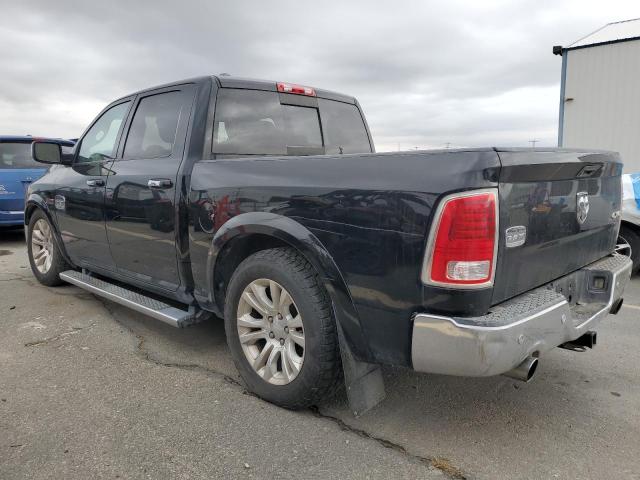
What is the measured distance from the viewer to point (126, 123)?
12.8 feet

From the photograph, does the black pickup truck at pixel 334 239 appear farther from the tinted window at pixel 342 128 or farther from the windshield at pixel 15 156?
the windshield at pixel 15 156

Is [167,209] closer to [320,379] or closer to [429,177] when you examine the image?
[320,379]

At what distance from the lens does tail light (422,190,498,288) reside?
1958 mm

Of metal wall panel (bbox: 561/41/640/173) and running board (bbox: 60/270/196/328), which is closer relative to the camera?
running board (bbox: 60/270/196/328)

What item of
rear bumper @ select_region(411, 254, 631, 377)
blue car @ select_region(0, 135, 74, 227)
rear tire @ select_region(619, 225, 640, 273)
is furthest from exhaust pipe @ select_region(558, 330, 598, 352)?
blue car @ select_region(0, 135, 74, 227)

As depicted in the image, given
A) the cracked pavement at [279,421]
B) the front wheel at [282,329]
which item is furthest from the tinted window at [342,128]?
the cracked pavement at [279,421]

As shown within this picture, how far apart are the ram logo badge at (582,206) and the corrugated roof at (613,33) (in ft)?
26.8

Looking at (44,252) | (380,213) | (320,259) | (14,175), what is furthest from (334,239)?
(14,175)

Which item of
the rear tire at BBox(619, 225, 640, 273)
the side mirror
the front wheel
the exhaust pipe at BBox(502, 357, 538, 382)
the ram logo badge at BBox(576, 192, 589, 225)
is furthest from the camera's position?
the rear tire at BBox(619, 225, 640, 273)

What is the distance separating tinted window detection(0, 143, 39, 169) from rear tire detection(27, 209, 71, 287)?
11.1ft

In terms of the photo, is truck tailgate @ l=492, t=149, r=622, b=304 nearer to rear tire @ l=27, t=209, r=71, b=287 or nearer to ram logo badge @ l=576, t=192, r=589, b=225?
ram logo badge @ l=576, t=192, r=589, b=225

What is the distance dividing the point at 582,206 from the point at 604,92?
816 cm

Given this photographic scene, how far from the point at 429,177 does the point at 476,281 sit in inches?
18.0

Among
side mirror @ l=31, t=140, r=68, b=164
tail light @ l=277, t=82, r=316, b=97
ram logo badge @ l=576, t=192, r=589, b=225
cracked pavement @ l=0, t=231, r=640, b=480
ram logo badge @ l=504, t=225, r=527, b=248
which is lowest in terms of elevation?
cracked pavement @ l=0, t=231, r=640, b=480
